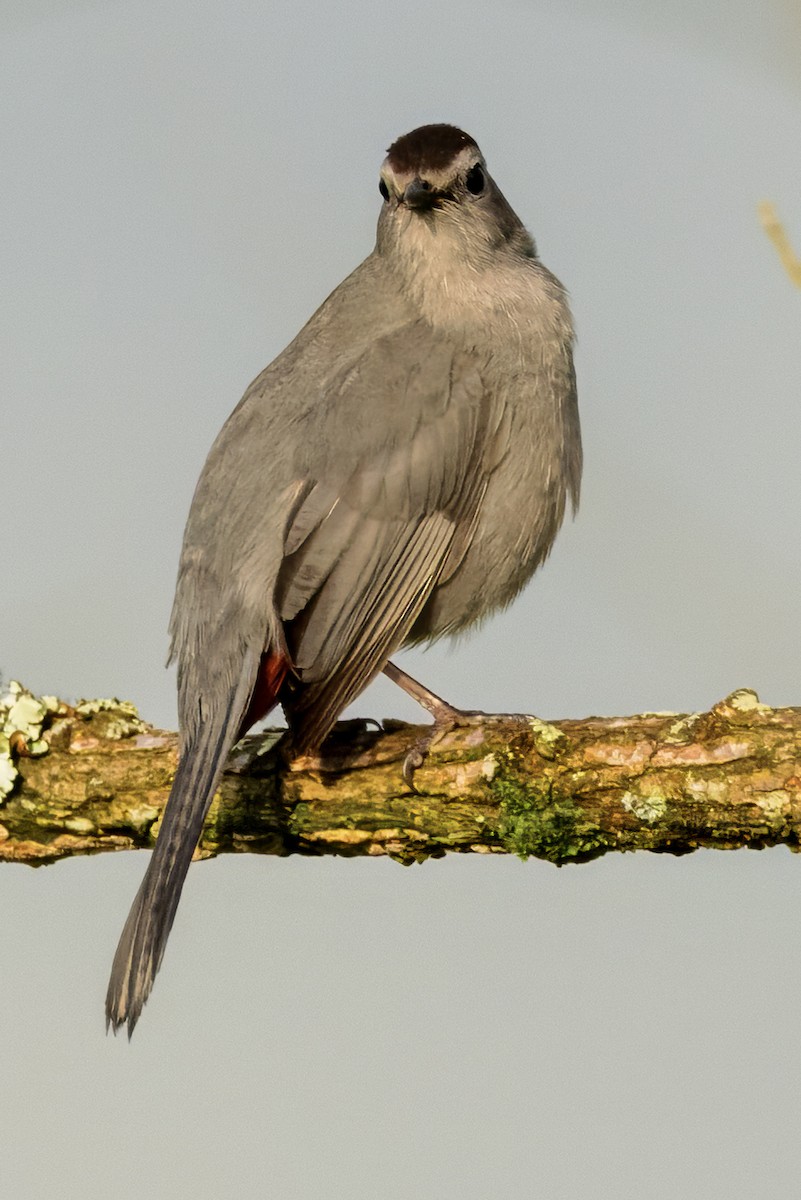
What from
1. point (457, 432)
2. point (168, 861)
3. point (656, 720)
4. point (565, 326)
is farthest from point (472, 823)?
point (565, 326)

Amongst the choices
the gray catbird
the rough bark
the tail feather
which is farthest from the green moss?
the tail feather

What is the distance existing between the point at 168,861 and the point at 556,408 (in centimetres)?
201

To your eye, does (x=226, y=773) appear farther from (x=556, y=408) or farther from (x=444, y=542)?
(x=556, y=408)

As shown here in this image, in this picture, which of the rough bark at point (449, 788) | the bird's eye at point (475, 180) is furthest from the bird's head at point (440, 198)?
the rough bark at point (449, 788)

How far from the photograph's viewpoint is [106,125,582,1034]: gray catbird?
13.0ft

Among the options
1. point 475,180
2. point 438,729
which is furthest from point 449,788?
point 475,180

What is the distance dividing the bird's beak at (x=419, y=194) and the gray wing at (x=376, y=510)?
0.52 m

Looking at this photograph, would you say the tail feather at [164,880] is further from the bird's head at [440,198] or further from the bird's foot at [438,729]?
the bird's head at [440,198]

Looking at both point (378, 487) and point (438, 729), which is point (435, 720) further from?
point (378, 487)

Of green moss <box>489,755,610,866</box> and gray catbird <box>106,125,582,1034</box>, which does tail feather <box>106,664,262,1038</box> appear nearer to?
gray catbird <box>106,125,582,1034</box>

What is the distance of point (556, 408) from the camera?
449 cm

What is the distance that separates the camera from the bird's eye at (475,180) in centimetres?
466

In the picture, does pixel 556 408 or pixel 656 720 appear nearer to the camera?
pixel 656 720

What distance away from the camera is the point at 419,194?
454cm
